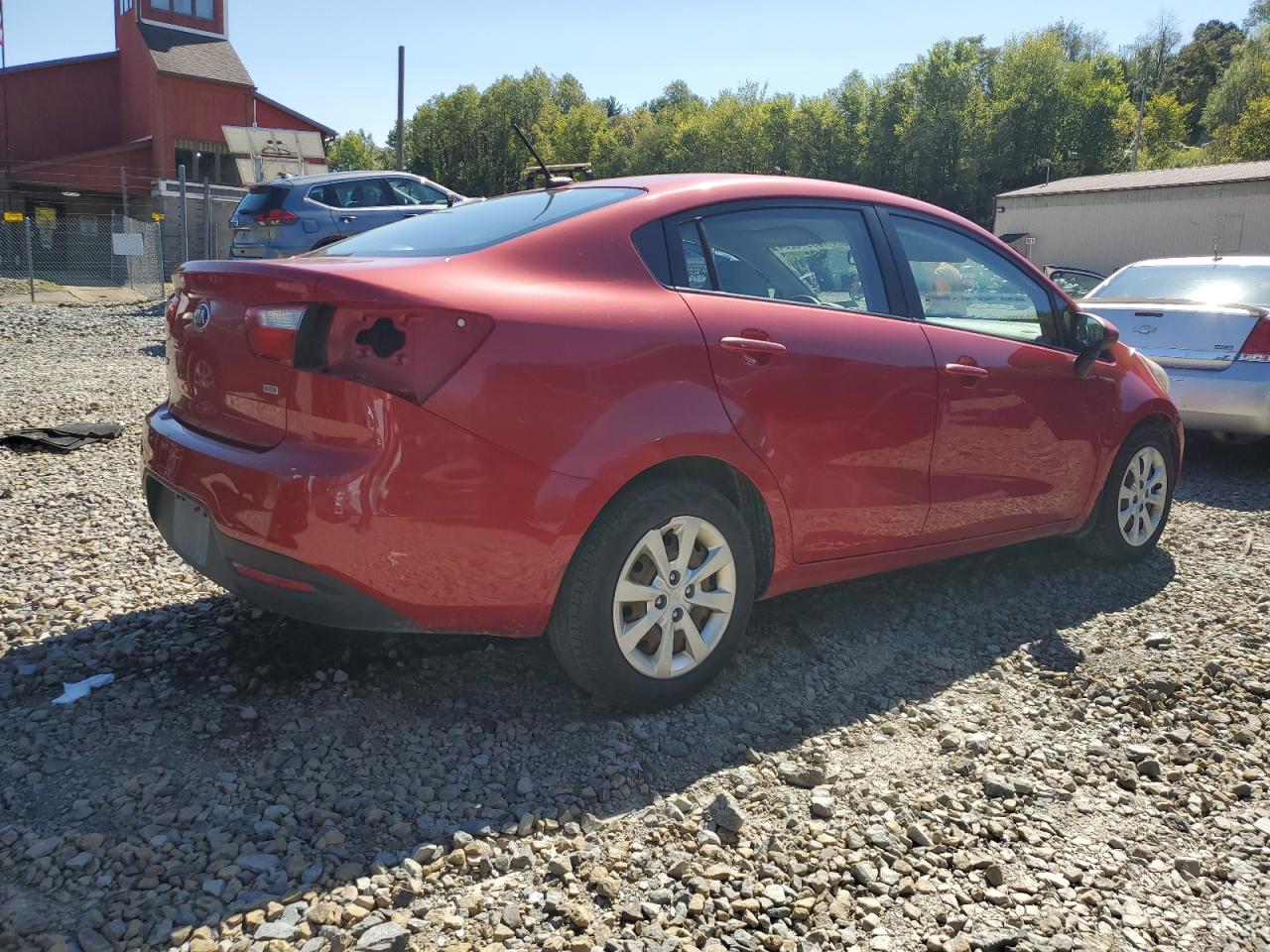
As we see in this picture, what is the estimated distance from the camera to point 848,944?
7.64ft

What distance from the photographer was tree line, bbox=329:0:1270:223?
66.6 metres

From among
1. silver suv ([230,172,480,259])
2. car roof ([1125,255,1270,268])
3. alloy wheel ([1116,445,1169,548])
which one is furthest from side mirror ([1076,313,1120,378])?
silver suv ([230,172,480,259])

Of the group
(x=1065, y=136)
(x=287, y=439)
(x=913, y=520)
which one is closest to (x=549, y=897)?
(x=287, y=439)

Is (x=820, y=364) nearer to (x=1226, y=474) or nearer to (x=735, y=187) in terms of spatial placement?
(x=735, y=187)

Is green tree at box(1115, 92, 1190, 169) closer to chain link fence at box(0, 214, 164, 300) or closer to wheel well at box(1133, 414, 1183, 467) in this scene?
chain link fence at box(0, 214, 164, 300)

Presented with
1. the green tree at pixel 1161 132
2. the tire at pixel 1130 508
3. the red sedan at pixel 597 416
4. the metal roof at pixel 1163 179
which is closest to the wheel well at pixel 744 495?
the red sedan at pixel 597 416

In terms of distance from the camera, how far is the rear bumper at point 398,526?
277cm

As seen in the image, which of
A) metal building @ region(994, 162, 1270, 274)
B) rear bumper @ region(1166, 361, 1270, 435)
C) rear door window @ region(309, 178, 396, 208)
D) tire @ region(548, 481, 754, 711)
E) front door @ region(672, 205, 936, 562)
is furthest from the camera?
metal building @ region(994, 162, 1270, 274)

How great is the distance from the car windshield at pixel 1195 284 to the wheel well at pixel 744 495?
5279 millimetres

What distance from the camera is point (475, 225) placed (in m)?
3.54

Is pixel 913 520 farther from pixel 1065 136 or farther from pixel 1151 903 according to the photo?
pixel 1065 136

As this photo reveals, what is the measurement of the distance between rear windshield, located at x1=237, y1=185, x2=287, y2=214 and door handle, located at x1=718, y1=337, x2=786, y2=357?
12.2 meters

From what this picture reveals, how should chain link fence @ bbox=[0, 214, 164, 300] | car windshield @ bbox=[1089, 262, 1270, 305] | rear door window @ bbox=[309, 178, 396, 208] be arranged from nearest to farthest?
car windshield @ bbox=[1089, 262, 1270, 305]
rear door window @ bbox=[309, 178, 396, 208]
chain link fence @ bbox=[0, 214, 164, 300]

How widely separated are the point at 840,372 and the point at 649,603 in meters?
1.04
